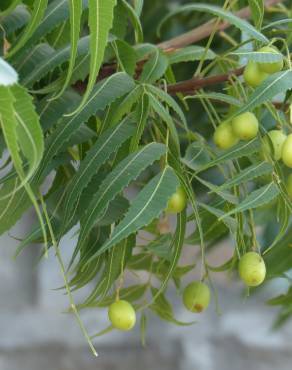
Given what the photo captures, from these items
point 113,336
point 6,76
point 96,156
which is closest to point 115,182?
point 96,156

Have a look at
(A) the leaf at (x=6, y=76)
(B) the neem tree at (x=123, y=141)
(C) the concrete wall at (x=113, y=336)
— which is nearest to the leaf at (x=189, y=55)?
(B) the neem tree at (x=123, y=141)

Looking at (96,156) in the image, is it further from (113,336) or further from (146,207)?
(113,336)

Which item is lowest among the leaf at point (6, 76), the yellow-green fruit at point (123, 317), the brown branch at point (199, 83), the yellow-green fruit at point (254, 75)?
the yellow-green fruit at point (123, 317)

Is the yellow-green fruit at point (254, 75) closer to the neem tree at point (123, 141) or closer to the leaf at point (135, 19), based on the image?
the neem tree at point (123, 141)

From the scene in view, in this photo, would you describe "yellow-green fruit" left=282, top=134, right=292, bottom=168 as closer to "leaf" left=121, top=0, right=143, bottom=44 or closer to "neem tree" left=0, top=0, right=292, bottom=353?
"neem tree" left=0, top=0, right=292, bottom=353

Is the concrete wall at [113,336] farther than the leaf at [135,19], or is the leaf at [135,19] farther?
the concrete wall at [113,336]
